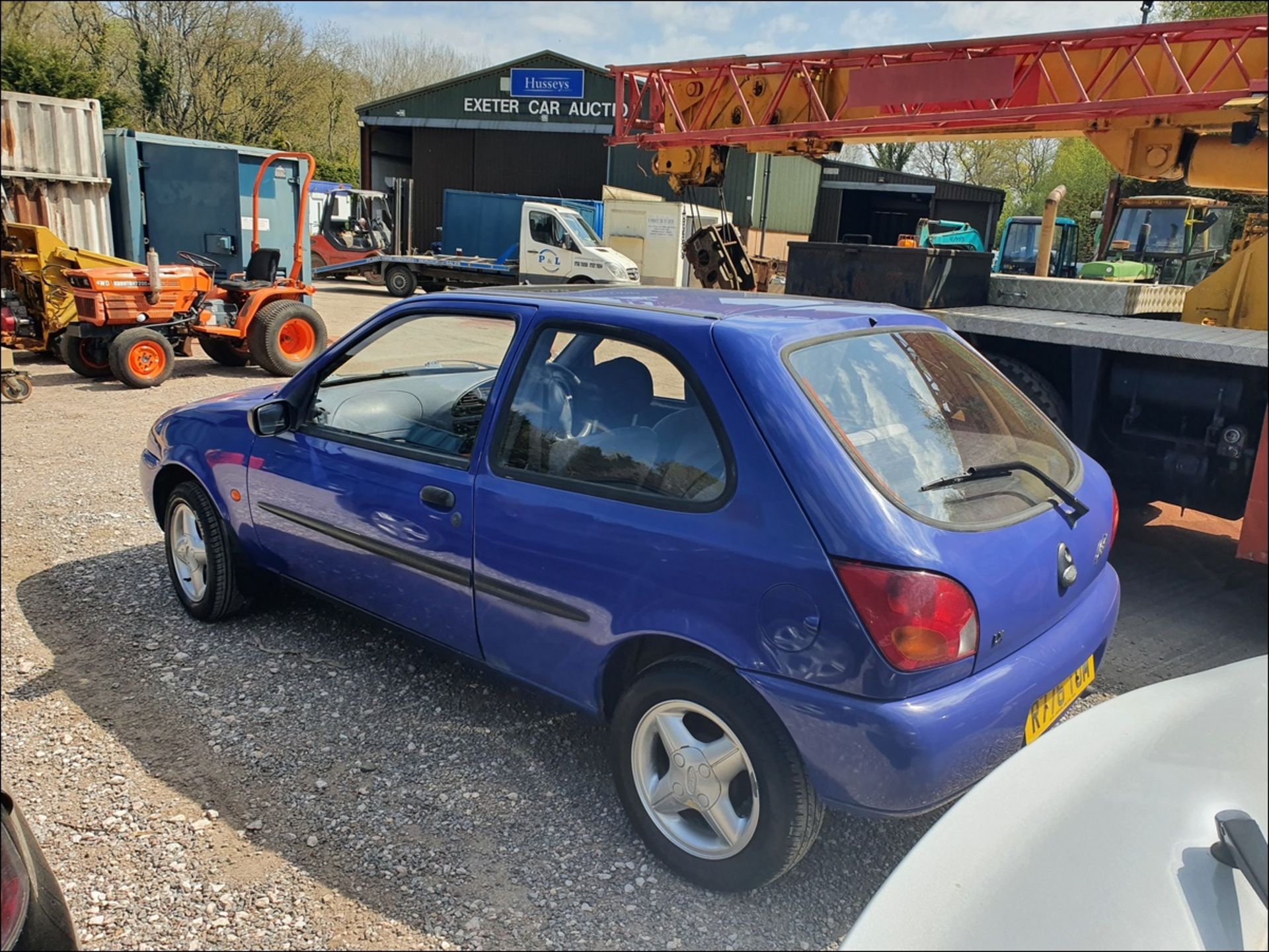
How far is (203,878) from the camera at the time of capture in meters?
2.40

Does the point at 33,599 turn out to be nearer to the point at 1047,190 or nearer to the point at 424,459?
the point at 424,459

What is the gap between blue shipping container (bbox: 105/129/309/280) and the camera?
12109 millimetres

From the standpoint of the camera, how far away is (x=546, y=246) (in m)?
19.3

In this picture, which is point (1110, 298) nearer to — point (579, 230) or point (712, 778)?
point (712, 778)

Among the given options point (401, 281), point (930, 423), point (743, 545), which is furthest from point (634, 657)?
point (401, 281)

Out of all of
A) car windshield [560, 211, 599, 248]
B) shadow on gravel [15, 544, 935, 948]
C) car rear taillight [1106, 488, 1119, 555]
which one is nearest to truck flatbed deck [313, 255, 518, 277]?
car windshield [560, 211, 599, 248]

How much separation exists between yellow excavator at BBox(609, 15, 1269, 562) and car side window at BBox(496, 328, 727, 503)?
102cm

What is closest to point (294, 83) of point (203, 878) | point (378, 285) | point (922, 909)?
point (203, 878)

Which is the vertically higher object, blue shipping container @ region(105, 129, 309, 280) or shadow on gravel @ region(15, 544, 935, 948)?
blue shipping container @ region(105, 129, 309, 280)

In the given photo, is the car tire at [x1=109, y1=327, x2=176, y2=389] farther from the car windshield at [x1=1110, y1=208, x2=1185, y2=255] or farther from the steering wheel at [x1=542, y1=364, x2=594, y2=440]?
the car windshield at [x1=1110, y1=208, x2=1185, y2=255]

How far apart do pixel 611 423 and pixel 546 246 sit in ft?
57.0

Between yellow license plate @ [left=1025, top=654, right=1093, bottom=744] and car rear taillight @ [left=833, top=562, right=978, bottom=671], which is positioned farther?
yellow license plate @ [left=1025, top=654, right=1093, bottom=744]

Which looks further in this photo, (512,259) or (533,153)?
(533,153)

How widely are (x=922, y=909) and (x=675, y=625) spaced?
117 centimetres
